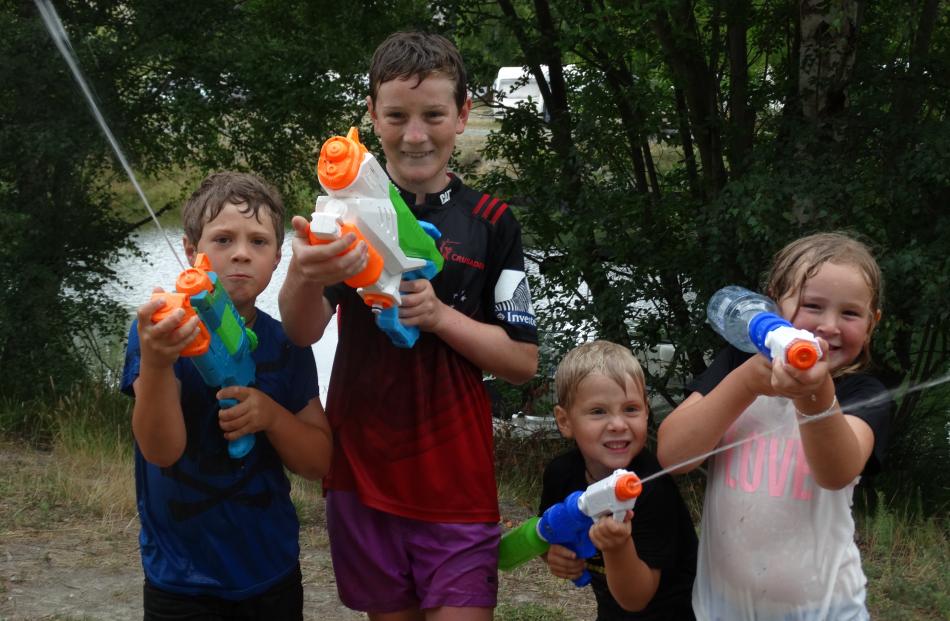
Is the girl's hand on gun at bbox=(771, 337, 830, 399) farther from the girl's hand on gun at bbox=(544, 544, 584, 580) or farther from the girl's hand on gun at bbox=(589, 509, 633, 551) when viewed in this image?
the girl's hand on gun at bbox=(544, 544, 584, 580)

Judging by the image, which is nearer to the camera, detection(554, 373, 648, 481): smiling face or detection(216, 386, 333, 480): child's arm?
detection(216, 386, 333, 480): child's arm

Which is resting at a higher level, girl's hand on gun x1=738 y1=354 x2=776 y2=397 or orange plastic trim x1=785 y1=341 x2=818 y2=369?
orange plastic trim x1=785 y1=341 x2=818 y2=369

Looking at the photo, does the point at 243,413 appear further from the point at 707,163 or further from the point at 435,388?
the point at 707,163

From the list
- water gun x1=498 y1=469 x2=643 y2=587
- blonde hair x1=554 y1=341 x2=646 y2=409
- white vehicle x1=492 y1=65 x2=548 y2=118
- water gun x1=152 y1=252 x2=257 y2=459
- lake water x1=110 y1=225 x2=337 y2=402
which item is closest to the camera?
water gun x1=152 y1=252 x2=257 y2=459

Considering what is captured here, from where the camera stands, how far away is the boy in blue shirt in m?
2.74

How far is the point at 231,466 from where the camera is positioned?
2.78 m

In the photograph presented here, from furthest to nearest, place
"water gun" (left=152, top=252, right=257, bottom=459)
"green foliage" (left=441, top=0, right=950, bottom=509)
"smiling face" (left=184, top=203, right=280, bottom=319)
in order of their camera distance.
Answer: "green foliage" (left=441, top=0, right=950, bottom=509) → "smiling face" (left=184, top=203, right=280, bottom=319) → "water gun" (left=152, top=252, right=257, bottom=459)

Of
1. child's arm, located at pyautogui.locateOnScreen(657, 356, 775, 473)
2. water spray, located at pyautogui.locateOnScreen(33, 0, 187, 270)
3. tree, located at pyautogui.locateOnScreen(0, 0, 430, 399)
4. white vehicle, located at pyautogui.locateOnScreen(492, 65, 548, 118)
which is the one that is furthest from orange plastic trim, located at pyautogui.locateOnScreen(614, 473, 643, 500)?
water spray, located at pyautogui.locateOnScreen(33, 0, 187, 270)

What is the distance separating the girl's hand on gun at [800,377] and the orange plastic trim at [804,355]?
0.01 m

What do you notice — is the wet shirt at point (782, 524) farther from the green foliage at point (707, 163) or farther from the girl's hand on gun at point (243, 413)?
the green foliage at point (707, 163)

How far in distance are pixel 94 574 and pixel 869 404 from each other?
3.40m

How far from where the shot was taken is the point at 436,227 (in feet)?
9.18

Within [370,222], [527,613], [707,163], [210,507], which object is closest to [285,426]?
[210,507]

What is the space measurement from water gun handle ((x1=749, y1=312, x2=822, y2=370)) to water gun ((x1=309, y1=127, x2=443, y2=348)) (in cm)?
74
